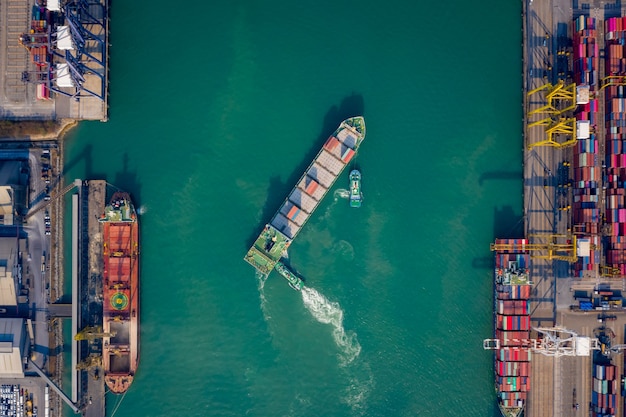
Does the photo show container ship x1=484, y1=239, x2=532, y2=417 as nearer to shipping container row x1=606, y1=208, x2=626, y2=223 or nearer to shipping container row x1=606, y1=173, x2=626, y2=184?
shipping container row x1=606, y1=208, x2=626, y2=223

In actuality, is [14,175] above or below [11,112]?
below


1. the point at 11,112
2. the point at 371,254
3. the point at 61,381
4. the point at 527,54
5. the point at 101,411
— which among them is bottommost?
the point at 101,411

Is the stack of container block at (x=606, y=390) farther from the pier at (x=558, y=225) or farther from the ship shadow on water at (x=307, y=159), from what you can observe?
the ship shadow on water at (x=307, y=159)

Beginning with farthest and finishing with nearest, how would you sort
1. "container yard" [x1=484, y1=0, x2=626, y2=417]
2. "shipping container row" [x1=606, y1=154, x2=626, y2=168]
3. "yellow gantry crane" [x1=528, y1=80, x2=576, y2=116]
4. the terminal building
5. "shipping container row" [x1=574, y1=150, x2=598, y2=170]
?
"shipping container row" [x1=606, y1=154, x2=626, y2=168] → "container yard" [x1=484, y1=0, x2=626, y2=417] → "shipping container row" [x1=574, y1=150, x2=598, y2=170] → the terminal building → "yellow gantry crane" [x1=528, y1=80, x2=576, y2=116]

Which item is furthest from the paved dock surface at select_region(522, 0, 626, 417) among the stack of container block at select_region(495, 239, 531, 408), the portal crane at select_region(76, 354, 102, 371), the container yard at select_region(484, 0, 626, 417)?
the portal crane at select_region(76, 354, 102, 371)

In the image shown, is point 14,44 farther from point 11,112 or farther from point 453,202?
point 453,202

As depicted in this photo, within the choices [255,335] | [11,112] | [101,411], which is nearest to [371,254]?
[255,335]

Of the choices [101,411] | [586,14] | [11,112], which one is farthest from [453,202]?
[11,112]
